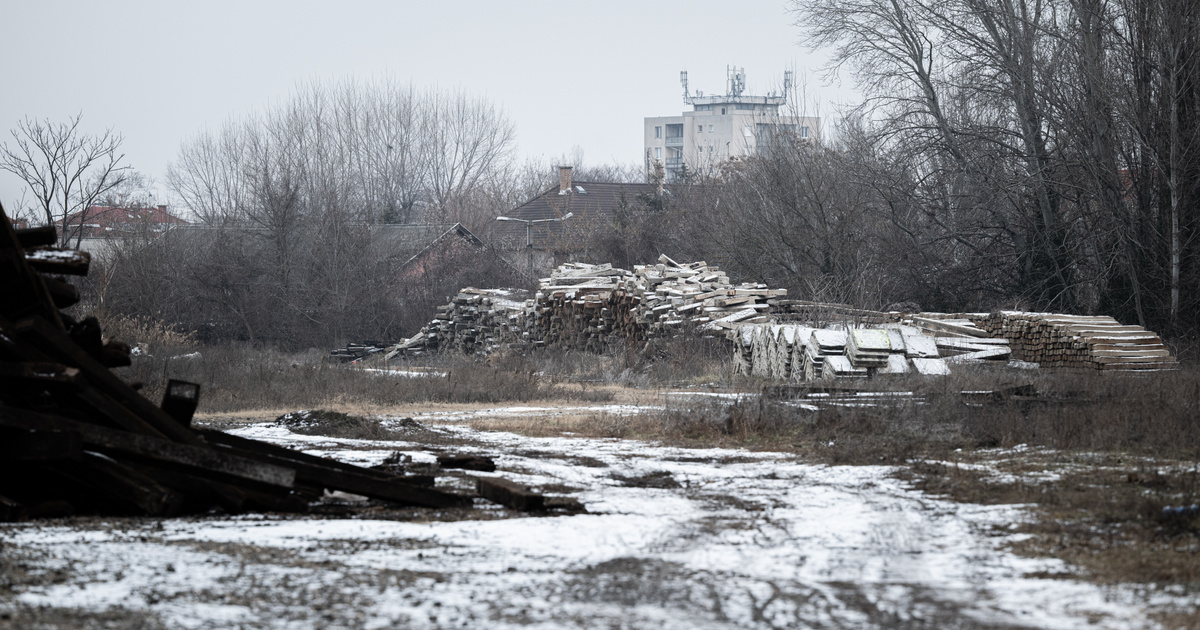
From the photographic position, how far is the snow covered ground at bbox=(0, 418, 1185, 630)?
412 centimetres

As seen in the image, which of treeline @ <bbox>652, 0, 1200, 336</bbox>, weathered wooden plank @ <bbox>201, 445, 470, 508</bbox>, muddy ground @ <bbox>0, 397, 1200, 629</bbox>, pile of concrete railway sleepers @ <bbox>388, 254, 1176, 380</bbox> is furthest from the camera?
treeline @ <bbox>652, 0, 1200, 336</bbox>

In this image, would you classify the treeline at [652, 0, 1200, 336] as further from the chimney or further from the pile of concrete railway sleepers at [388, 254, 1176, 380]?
the chimney

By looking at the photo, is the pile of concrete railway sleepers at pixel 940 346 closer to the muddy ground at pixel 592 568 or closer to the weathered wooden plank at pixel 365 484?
the muddy ground at pixel 592 568

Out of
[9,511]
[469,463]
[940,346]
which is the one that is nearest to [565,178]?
[940,346]

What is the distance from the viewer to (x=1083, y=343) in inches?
646

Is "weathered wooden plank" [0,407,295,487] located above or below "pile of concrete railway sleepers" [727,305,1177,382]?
below

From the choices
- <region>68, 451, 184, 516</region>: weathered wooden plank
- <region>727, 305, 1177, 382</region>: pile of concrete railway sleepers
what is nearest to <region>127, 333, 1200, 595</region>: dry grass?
<region>727, 305, 1177, 382</region>: pile of concrete railway sleepers

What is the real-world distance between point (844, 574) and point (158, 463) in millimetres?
4070

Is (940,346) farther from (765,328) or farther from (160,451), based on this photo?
(160,451)

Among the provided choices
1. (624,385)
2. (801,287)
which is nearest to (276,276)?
(801,287)

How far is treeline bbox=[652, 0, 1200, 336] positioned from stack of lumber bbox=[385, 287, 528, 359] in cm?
693

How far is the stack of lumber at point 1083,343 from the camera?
1595 centimetres

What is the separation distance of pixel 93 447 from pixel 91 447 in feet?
0.07

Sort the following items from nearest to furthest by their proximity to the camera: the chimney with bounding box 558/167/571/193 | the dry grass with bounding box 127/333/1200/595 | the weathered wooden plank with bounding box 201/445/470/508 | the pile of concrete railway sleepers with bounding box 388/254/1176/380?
1. the dry grass with bounding box 127/333/1200/595
2. the weathered wooden plank with bounding box 201/445/470/508
3. the pile of concrete railway sleepers with bounding box 388/254/1176/380
4. the chimney with bounding box 558/167/571/193
